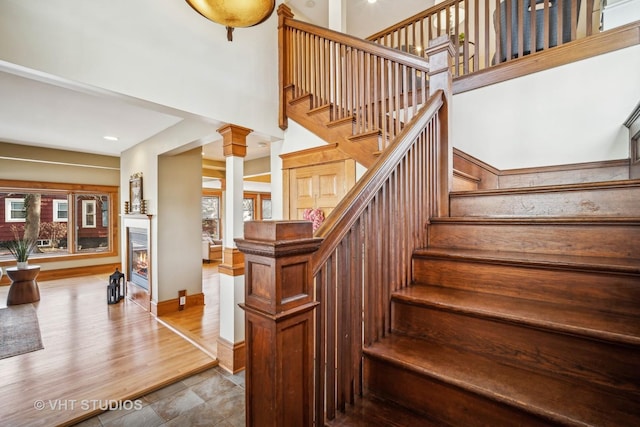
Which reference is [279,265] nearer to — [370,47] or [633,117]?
[370,47]

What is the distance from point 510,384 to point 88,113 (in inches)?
186

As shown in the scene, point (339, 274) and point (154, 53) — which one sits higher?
point (154, 53)

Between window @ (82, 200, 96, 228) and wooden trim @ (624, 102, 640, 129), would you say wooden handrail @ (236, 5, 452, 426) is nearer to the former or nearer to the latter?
wooden trim @ (624, 102, 640, 129)

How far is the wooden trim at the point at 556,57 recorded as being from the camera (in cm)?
216

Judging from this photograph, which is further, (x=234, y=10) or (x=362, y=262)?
(x=234, y=10)

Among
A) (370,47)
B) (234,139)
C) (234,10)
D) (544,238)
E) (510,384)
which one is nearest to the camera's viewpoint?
(510,384)

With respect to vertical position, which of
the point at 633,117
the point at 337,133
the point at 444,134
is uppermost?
the point at 337,133

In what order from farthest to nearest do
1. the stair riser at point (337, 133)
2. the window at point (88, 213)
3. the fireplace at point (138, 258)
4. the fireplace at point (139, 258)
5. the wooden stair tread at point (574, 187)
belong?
the window at point (88, 213), the fireplace at point (139, 258), the fireplace at point (138, 258), the stair riser at point (337, 133), the wooden stair tread at point (574, 187)

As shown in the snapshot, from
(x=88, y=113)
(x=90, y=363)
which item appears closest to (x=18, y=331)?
(x=90, y=363)

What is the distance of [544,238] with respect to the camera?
1.35 metres

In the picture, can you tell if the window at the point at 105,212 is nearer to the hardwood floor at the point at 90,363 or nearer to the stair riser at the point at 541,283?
the hardwood floor at the point at 90,363

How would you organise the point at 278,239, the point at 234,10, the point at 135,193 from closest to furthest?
the point at 278,239
the point at 234,10
the point at 135,193

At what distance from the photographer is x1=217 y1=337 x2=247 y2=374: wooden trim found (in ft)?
8.96

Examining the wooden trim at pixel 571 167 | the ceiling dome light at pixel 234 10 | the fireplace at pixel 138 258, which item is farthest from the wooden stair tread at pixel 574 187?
the fireplace at pixel 138 258
